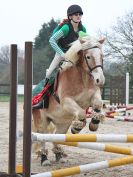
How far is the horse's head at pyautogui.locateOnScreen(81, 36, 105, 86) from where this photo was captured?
529 centimetres

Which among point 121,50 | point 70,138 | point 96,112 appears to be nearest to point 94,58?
point 96,112

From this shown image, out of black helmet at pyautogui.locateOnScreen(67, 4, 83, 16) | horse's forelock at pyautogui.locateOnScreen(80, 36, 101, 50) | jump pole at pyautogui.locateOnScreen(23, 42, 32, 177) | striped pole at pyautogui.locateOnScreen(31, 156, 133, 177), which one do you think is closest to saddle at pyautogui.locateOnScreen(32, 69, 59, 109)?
horse's forelock at pyautogui.locateOnScreen(80, 36, 101, 50)

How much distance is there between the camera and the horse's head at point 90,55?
17.5ft

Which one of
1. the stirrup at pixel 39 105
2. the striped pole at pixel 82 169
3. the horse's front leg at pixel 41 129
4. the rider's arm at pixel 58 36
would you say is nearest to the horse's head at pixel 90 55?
the rider's arm at pixel 58 36

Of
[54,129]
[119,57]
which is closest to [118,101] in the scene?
[54,129]

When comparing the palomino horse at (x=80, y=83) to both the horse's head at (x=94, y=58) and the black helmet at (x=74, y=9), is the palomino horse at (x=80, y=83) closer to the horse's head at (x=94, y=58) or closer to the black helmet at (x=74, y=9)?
the horse's head at (x=94, y=58)

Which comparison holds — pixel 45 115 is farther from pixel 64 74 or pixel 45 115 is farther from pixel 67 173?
pixel 67 173

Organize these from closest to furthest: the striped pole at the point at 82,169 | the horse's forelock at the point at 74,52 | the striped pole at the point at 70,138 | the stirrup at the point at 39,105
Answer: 1. the striped pole at the point at 70,138
2. the striped pole at the point at 82,169
3. the horse's forelock at the point at 74,52
4. the stirrup at the point at 39,105

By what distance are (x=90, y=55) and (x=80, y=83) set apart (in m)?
0.42

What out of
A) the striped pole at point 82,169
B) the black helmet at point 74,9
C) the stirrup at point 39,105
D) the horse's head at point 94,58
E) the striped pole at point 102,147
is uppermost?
the black helmet at point 74,9

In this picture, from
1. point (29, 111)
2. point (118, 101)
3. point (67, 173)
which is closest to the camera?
point (29, 111)

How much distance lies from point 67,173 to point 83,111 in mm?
1322

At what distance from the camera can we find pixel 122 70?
116 ft

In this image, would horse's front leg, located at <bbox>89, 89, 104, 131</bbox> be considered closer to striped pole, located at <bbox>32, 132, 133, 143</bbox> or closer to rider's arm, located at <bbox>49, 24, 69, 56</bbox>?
rider's arm, located at <bbox>49, 24, 69, 56</bbox>
